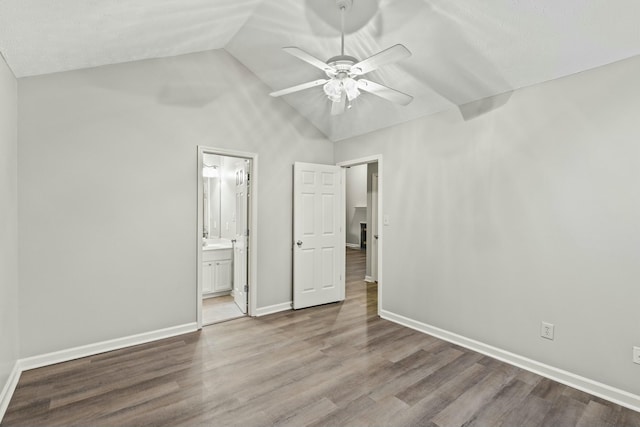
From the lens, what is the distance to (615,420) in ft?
6.84

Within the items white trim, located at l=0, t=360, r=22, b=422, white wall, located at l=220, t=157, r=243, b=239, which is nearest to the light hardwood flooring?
white wall, located at l=220, t=157, r=243, b=239

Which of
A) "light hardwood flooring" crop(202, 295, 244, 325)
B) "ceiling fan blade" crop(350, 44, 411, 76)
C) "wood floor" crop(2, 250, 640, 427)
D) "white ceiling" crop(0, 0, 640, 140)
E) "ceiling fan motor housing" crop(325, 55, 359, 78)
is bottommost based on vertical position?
"wood floor" crop(2, 250, 640, 427)

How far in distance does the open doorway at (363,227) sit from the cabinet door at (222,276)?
6.99 feet

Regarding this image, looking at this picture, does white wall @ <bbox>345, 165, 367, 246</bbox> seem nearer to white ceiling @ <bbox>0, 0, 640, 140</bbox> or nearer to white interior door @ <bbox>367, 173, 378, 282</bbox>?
white interior door @ <bbox>367, 173, 378, 282</bbox>

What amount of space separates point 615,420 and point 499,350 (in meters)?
0.92

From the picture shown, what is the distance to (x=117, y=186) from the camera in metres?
3.10

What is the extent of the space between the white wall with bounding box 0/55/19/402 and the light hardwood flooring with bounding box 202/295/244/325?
Answer: 1746 millimetres

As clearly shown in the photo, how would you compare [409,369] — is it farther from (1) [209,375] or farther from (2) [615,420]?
(1) [209,375]

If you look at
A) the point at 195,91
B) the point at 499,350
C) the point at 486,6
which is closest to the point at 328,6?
the point at 486,6

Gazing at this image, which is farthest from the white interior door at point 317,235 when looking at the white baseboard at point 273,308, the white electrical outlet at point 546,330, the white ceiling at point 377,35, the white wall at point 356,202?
the white wall at point 356,202

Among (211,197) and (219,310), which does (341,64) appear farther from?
(211,197)

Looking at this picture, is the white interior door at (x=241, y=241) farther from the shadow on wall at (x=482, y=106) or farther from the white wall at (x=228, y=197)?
the shadow on wall at (x=482, y=106)

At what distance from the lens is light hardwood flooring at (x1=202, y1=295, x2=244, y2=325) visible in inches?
156

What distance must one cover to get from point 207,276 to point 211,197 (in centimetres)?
141
